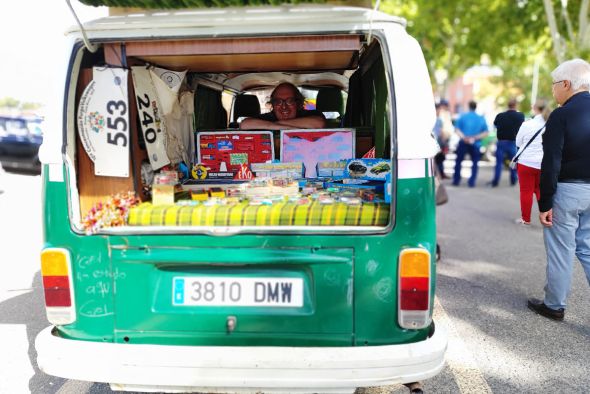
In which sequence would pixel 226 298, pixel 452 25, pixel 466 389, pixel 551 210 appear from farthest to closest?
pixel 452 25 → pixel 551 210 → pixel 466 389 → pixel 226 298

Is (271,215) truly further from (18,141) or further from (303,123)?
(18,141)

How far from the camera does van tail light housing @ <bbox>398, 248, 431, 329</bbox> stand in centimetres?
228

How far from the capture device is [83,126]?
8.33 ft

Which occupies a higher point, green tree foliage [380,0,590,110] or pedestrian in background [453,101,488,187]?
green tree foliage [380,0,590,110]

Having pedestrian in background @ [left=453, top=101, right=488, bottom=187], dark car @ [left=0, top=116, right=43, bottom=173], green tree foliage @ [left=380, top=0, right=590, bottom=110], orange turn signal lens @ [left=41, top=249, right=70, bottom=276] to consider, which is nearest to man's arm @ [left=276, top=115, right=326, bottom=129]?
orange turn signal lens @ [left=41, top=249, right=70, bottom=276]

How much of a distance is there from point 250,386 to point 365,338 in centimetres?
59

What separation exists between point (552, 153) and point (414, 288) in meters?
1.91

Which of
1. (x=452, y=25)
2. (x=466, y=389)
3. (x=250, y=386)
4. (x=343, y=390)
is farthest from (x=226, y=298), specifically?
(x=452, y=25)

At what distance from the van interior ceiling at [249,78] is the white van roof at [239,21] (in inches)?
4.1

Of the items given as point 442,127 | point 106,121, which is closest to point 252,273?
point 106,121

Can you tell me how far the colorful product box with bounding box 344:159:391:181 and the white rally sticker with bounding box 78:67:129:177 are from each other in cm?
156

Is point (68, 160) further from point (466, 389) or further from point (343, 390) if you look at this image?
point (466, 389)

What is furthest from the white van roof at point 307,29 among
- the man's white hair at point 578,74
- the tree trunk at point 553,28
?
the tree trunk at point 553,28

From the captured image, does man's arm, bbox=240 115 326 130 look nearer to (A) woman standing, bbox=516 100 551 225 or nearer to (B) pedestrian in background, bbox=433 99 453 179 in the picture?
(A) woman standing, bbox=516 100 551 225
